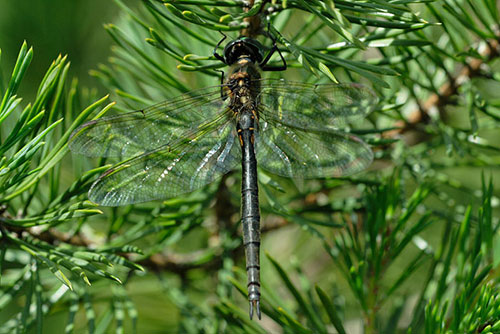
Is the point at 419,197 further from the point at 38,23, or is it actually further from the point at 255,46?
the point at 38,23

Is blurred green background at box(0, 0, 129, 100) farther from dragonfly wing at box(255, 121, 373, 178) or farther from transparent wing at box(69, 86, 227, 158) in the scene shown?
dragonfly wing at box(255, 121, 373, 178)

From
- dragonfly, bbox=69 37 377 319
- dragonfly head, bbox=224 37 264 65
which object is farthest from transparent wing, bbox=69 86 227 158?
dragonfly head, bbox=224 37 264 65

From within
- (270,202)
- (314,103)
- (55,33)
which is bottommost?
(270,202)

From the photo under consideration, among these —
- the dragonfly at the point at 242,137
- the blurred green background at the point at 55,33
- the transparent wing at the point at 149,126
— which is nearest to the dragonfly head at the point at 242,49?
the dragonfly at the point at 242,137

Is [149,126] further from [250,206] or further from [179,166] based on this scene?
[250,206]

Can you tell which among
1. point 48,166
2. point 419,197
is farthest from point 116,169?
point 419,197

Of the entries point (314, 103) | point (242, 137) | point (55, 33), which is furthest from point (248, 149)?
point (55, 33)
